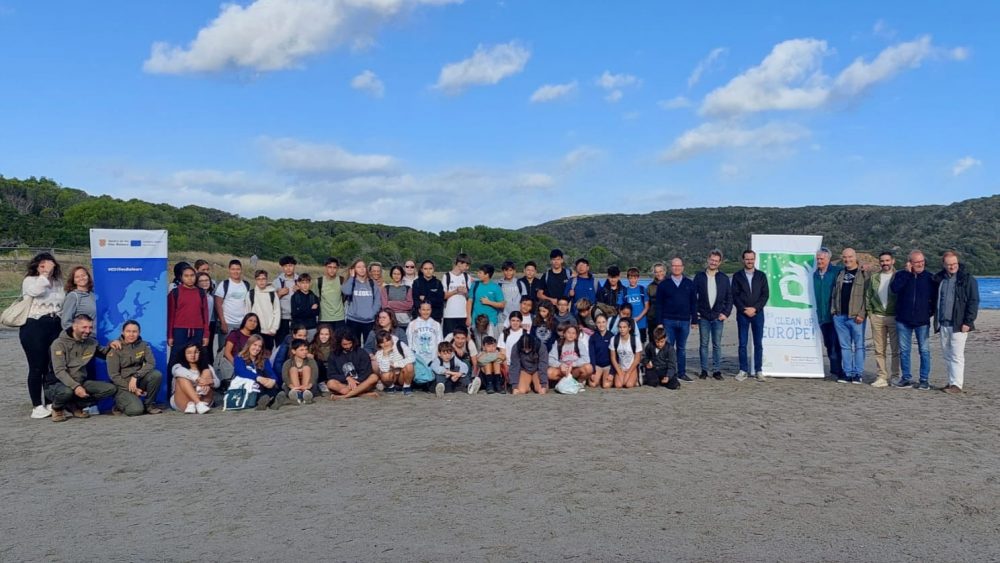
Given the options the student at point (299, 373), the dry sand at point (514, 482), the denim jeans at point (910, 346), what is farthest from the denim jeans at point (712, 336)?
the student at point (299, 373)

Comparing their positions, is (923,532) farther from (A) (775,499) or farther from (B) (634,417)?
(B) (634,417)

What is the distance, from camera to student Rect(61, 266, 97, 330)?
817cm

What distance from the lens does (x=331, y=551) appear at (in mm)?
4234

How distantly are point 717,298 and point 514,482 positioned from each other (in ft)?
19.8

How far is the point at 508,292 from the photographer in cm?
1087

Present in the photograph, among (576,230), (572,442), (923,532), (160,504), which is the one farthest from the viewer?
(576,230)

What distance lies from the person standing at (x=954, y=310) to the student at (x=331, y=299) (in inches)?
319

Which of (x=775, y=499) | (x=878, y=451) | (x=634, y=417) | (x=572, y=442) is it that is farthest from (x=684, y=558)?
(x=634, y=417)

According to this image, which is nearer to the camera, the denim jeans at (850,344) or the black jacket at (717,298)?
the denim jeans at (850,344)

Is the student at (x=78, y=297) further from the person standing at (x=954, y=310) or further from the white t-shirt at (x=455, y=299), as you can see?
the person standing at (x=954, y=310)

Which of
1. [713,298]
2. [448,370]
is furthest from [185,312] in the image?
[713,298]

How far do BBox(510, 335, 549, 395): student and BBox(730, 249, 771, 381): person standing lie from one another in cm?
320

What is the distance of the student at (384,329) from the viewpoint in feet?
32.0

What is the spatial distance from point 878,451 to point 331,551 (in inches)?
198
